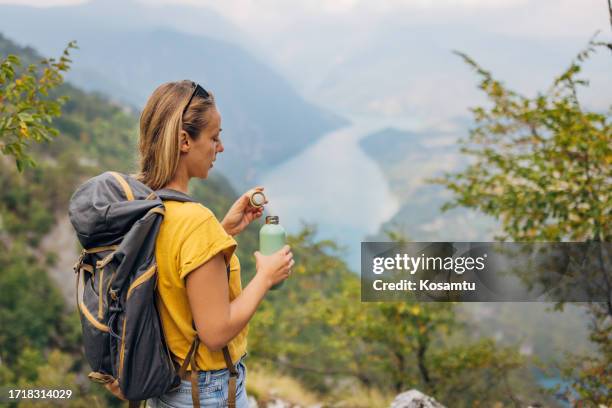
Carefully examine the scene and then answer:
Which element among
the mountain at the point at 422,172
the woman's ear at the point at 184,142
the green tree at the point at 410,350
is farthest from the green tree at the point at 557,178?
the mountain at the point at 422,172

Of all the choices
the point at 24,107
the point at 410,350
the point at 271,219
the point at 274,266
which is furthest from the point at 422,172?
the point at 274,266

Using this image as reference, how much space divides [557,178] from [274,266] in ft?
12.5

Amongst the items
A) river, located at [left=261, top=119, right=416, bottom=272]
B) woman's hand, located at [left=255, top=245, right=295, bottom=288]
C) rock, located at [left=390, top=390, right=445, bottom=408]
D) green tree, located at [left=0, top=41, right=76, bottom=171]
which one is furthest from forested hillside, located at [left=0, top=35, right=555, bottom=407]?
river, located at [left=261, top=119, right=416, bottom=272]

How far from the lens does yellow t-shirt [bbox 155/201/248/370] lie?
1363 mm

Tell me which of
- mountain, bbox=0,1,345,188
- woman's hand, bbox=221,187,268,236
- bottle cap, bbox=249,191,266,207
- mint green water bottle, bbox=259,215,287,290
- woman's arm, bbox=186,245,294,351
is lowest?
woman's arm, bbox=186,245,294,351

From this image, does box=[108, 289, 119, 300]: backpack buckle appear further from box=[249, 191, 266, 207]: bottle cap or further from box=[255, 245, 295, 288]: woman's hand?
box=[249, 191, 266, 207]: bottle cap

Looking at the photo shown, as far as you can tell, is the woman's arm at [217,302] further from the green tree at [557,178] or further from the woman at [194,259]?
the green tree at [557,178]

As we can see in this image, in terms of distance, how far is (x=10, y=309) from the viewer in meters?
24.0

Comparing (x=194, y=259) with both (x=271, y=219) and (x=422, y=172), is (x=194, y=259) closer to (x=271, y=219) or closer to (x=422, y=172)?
(x=271, y=219)

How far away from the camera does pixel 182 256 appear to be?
4.49ft

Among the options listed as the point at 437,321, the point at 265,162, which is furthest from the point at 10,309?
the point at 265,162

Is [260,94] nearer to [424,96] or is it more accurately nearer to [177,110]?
[424,96]

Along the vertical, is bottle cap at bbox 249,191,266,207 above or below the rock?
above

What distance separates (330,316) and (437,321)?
5.14ft
